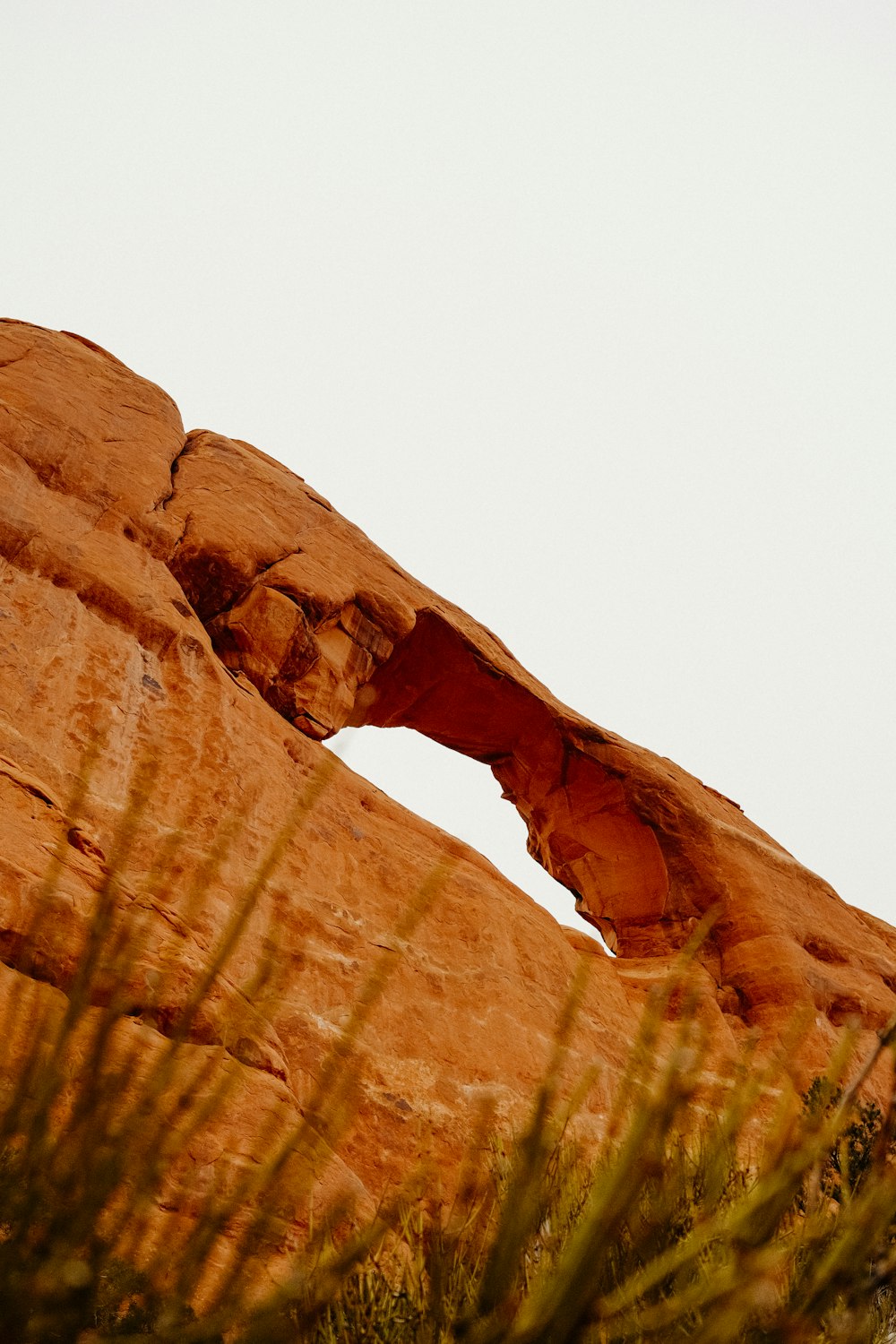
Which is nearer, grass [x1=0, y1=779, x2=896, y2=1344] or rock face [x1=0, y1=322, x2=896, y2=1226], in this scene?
grass [x1=0, y1=779, x2=896, y2=1344]

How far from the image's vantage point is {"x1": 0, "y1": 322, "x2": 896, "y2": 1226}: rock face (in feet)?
31.9

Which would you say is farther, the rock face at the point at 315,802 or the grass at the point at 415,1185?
the rock face at the point at 315,802

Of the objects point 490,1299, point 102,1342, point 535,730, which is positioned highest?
point 535,730

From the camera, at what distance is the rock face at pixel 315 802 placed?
973 centimetres

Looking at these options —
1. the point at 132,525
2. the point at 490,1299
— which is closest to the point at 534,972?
the point at 132,525

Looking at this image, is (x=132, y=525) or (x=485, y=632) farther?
(x=485, y=632)

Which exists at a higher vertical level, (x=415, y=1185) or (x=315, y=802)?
(x=415, y=1185)

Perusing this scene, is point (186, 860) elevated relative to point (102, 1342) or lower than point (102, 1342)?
lower

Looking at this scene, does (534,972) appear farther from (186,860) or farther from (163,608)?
(163,608)

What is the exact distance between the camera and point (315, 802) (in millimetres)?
9680

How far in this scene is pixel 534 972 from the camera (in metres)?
13.5

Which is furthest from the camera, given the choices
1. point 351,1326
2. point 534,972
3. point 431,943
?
point 534,972

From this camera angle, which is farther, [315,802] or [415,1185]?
[315,802]

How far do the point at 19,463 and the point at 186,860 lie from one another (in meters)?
5.67
